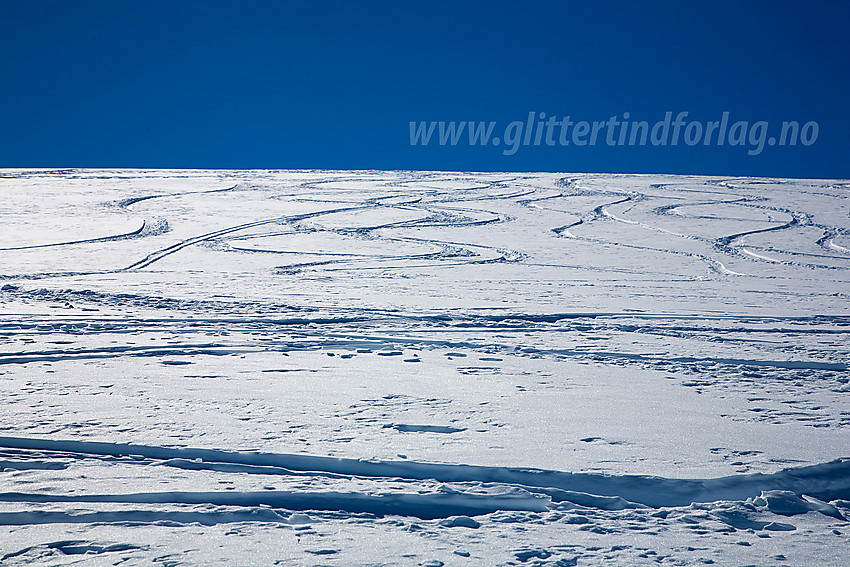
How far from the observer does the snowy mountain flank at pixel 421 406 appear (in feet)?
5.12

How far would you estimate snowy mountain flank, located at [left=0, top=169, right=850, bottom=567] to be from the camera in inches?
61.4

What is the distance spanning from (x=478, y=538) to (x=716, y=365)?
1.53 meters

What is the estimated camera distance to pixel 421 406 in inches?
90.7

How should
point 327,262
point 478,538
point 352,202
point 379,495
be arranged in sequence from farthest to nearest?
point 352,202 → point 327,262 → point 379,495 → point 478,538

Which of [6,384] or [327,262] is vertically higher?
[327,262]

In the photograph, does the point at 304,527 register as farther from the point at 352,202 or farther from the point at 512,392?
the point at 352,202

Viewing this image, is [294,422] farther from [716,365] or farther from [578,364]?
[716,365]

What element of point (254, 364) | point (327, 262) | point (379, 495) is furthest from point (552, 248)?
point (379, 495)

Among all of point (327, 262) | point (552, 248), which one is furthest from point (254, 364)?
point (552, 248)

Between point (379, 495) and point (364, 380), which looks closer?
point (379, 495)

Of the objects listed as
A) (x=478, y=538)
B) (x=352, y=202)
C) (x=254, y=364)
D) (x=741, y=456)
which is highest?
(x=352, y=202)

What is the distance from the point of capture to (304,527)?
1.58 metres

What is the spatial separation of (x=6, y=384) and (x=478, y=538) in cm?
159

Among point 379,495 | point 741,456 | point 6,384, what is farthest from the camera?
point 6,384
